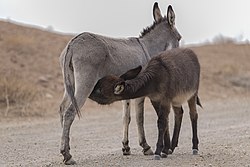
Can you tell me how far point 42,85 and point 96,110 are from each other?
3717 millimetres

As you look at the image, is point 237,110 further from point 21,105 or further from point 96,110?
point 21,105

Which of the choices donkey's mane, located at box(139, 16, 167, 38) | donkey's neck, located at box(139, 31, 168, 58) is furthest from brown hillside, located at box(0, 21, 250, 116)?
donkey's neck, located at box(139, 31, 168, 58)

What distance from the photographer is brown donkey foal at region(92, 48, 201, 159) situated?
8.97 meters

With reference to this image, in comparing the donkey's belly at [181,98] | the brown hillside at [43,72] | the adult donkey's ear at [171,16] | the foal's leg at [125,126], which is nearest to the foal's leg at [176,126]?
the donkey's belly at [181,98]

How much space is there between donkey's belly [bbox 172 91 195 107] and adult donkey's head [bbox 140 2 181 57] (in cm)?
178

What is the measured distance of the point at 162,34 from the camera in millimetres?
11703

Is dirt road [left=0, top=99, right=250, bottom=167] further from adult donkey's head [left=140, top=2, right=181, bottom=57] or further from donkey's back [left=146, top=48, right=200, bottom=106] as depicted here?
adult donkey's head [left=140, top=2, right=181, bottom=57]

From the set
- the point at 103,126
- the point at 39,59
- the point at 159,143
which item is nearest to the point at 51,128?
the point at 103,126

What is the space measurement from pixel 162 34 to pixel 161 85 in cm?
261

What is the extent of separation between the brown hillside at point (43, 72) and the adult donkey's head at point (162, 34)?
28.9ft

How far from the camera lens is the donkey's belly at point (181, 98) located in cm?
957

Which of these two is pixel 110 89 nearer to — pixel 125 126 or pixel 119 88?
pixel 119 88

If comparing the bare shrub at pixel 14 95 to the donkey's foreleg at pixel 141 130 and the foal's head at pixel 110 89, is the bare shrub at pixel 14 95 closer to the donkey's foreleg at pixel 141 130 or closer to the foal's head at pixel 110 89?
the donkey's foreleg at pixel 141 130

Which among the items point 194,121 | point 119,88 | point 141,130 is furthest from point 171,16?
point 119,88
